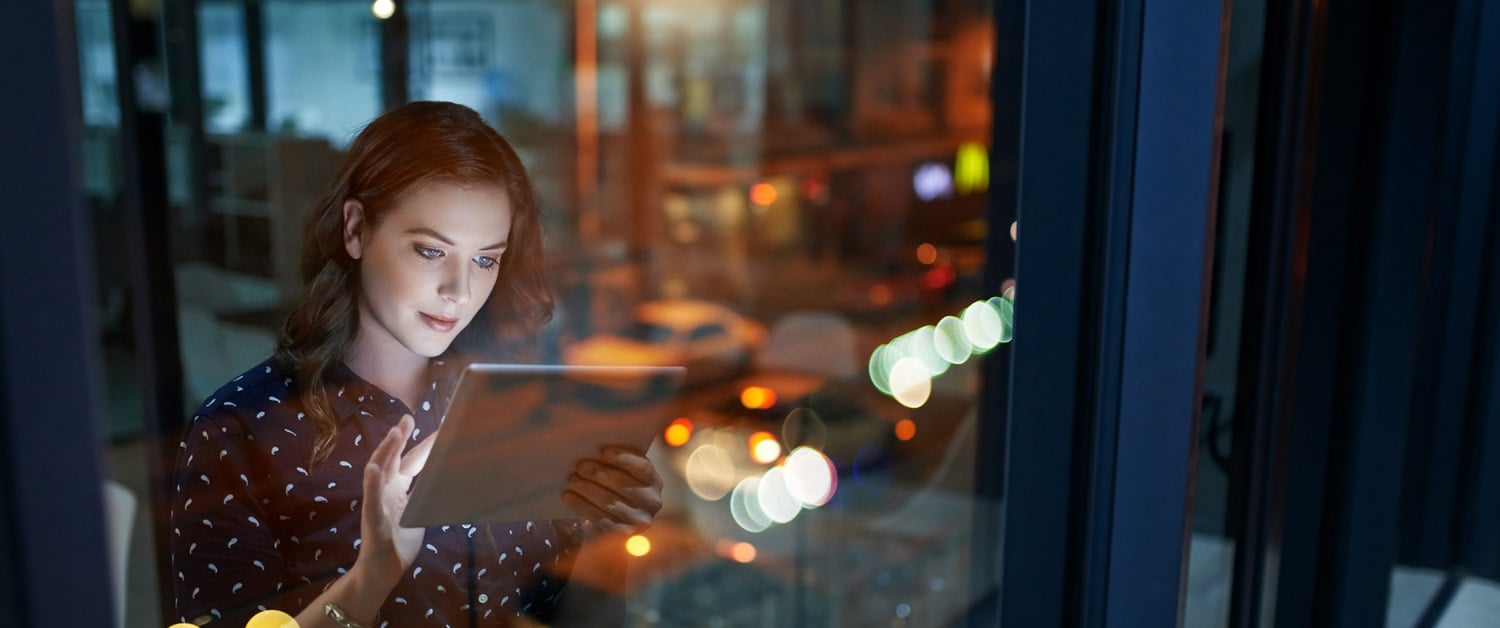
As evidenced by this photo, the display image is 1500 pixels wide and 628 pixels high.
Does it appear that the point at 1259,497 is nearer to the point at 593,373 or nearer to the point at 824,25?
the point at 593,373

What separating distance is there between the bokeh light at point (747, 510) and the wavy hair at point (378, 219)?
2.85 meters

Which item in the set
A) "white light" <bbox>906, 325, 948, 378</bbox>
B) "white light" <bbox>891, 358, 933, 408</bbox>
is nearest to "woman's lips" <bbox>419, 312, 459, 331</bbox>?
"white light" <bbox>891, 358, 933, 408</bbox>

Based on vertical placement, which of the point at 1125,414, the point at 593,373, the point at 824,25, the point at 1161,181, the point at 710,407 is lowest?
the point at 710,407

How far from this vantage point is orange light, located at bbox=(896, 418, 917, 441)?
457cm

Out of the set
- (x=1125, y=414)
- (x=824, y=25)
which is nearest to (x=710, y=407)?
(x=1125, y=414)

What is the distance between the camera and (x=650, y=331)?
21.5 feet

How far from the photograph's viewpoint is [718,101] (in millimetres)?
9398

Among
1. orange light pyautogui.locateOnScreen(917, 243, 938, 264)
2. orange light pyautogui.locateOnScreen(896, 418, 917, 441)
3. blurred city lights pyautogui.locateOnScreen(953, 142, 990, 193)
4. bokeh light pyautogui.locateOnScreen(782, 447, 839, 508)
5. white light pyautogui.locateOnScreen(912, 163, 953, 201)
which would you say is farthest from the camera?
white light pyautogui.locateOnScreen(912, 163, 953, 201)

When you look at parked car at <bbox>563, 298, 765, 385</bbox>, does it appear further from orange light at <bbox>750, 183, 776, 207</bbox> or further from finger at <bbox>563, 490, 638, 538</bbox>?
finger at <bbox>563, 490, 638, 538</bbox>

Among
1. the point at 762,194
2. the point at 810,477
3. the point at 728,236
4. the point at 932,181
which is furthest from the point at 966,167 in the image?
the point at 810,477

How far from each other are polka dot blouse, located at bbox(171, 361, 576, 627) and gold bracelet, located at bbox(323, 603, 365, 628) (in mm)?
14

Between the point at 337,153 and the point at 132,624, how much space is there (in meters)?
0.31

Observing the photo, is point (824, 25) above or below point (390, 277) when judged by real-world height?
above

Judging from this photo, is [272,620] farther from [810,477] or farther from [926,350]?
[926,350]
